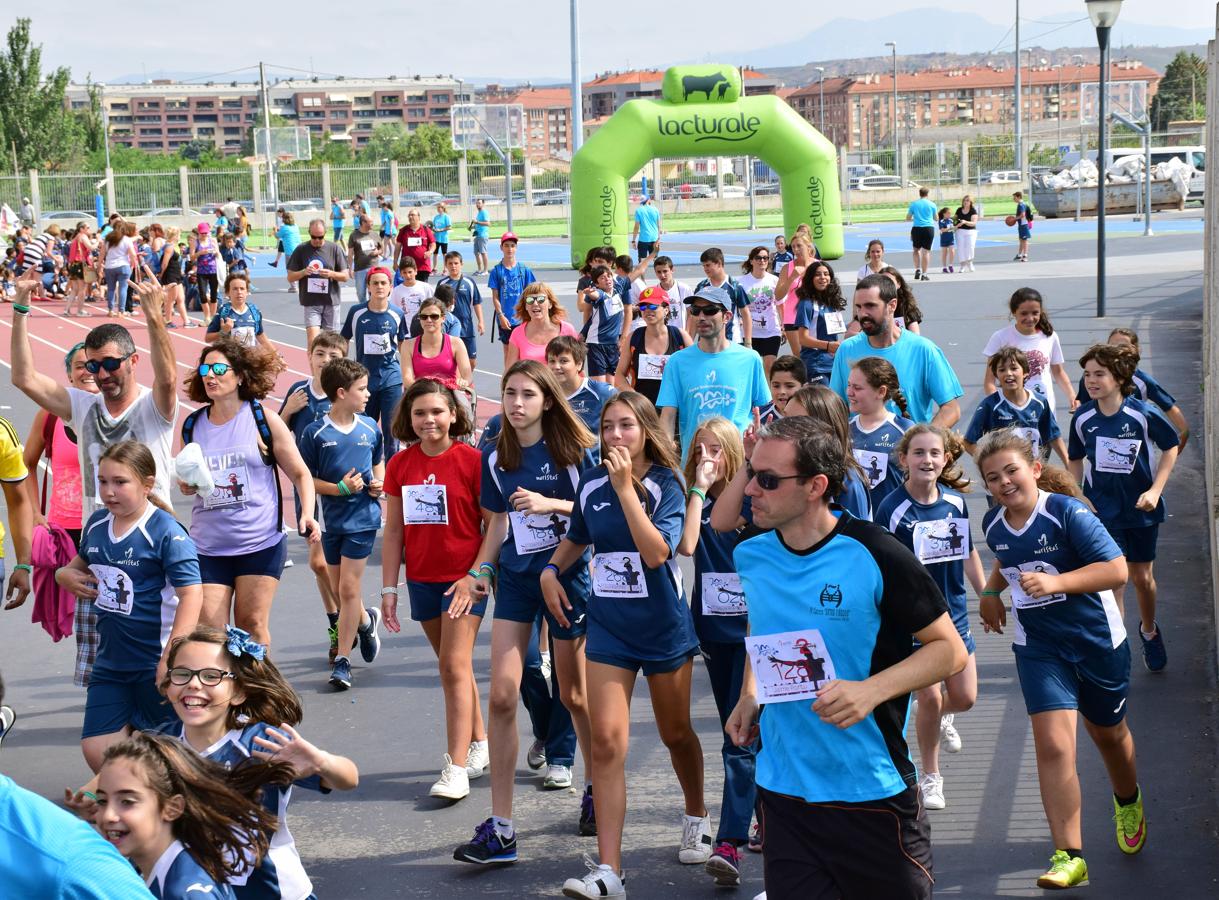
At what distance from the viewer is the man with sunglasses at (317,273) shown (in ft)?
60.0

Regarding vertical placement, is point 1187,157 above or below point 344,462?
above

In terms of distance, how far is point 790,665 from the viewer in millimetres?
4121

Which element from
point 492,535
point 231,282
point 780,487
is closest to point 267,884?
point 780,487

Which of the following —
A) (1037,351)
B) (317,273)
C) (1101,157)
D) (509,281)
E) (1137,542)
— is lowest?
(1137,542)

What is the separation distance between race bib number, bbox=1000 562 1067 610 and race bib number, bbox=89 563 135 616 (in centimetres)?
341

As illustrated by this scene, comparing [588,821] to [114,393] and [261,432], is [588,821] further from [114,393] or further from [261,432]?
[114,393]

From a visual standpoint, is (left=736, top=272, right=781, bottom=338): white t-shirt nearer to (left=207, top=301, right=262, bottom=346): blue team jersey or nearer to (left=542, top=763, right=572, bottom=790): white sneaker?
(left=207, top=301, right=262, bottom=346): blue team jersey

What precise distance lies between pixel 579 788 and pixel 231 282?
10.5 m

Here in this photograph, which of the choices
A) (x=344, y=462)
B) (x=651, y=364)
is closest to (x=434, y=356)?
(x=651, y=364)

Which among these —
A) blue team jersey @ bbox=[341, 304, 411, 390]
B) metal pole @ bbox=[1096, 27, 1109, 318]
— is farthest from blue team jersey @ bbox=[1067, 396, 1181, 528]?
metal pole @ bbox=[1096, 27, 1109, 318]

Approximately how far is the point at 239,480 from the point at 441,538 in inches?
43.4

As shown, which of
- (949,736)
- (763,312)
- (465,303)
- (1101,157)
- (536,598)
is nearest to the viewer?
(536,598)

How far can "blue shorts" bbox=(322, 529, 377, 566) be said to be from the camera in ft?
27.7

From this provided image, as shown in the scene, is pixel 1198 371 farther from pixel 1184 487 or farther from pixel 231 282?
pixel 231 282
